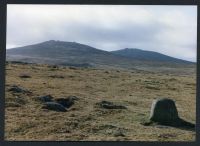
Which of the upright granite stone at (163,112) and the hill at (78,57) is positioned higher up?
the hill at (78,57)

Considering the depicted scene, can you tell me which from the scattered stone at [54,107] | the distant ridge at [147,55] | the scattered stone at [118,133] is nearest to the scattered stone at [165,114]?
the scattered stone at [118,133]

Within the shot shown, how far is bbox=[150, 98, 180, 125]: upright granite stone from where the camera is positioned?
14.8 m

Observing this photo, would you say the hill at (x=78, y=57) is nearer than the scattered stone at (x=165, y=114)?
No

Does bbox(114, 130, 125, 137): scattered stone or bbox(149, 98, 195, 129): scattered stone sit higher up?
bbox(149, 98, 195, 129): scattered stone

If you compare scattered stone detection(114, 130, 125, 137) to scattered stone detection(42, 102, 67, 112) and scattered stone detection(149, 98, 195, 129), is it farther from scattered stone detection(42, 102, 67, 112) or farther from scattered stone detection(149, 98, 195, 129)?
scattered stone detection(42, 102, 67, 112)

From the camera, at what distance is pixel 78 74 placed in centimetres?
4412

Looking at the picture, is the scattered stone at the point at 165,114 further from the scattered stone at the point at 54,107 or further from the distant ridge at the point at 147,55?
the distant ridge at the point at 147,55

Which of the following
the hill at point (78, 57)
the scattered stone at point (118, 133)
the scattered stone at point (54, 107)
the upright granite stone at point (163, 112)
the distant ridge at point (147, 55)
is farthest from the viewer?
the distant ridge at point (147, 55)

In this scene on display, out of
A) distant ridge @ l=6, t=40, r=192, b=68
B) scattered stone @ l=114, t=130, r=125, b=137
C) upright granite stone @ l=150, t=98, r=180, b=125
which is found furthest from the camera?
distant ridge @ l=6, t=40, r=192, b=68

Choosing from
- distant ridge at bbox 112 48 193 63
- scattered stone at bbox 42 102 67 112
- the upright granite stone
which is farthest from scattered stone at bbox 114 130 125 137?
distant ridge at bbox 112 48 193 63

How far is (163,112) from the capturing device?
1516cm

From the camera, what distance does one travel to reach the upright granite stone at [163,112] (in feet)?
48.6

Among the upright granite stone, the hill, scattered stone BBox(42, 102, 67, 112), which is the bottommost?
scattered stone BBox(42, 102, 67, 112)

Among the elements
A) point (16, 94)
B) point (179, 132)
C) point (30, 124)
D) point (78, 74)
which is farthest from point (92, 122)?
point (78, 74)
